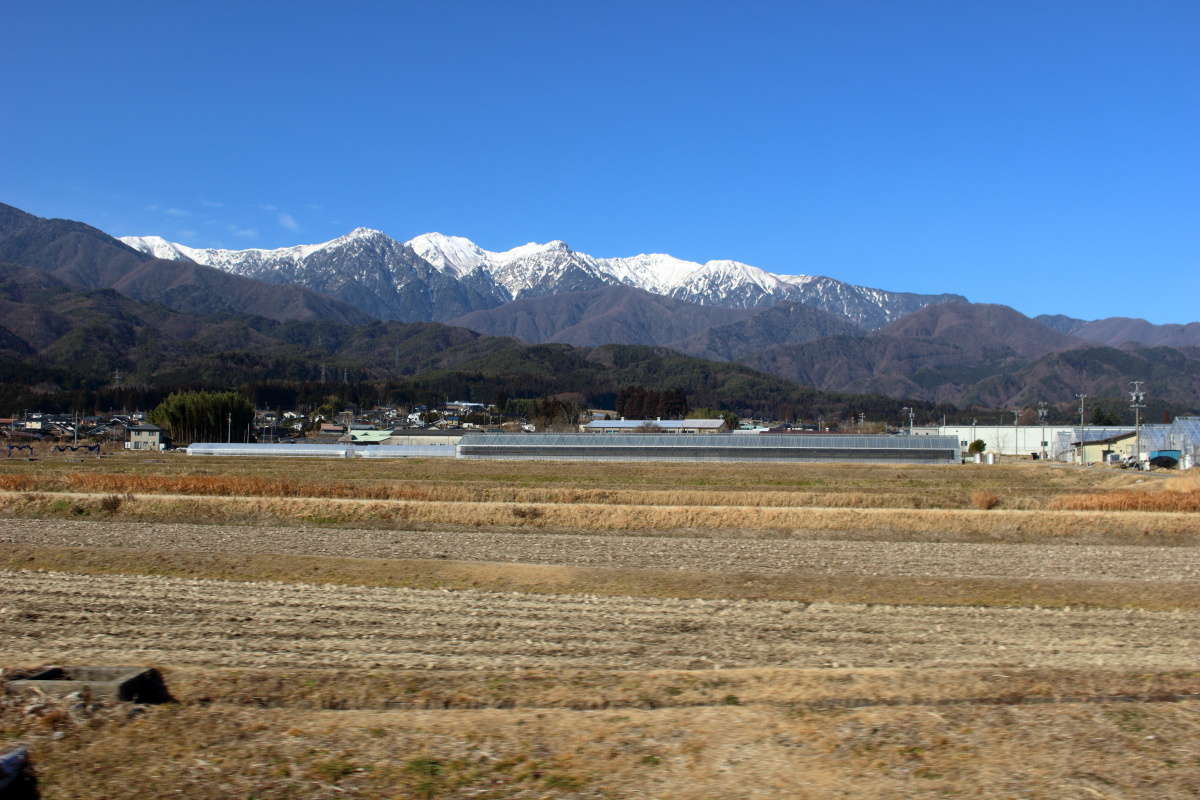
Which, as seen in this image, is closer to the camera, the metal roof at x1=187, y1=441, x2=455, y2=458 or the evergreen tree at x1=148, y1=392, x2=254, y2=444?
the metal roof at x1=187, y1=441, x2=455, y2=458

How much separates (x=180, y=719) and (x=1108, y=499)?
45.7 m

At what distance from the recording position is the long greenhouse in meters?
90.7

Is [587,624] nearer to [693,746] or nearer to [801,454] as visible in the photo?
[693,746]

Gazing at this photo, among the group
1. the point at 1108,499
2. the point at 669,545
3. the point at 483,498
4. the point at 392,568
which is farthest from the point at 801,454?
the point at 392,568

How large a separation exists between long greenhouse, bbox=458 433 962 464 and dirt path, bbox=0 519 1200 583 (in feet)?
189

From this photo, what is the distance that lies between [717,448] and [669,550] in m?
62.7

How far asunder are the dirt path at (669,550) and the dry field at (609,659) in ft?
0.72

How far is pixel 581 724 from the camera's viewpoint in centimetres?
1023

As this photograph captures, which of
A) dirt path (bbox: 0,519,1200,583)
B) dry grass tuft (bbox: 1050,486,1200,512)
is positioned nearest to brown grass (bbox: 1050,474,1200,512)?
dry grass tuft (bbox: 1050,486,1200,512)

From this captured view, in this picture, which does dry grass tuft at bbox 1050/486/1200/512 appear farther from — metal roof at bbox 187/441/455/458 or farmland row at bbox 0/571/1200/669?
metal roof at bbox 187/441/455/458

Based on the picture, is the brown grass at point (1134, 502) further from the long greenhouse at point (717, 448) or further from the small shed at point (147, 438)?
the small shed at point (147, 438)

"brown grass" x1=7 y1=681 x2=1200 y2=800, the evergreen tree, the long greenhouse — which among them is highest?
the evergreen tree

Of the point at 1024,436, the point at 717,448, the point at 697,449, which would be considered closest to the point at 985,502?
the point at 717,448

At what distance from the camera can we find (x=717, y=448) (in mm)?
90812
